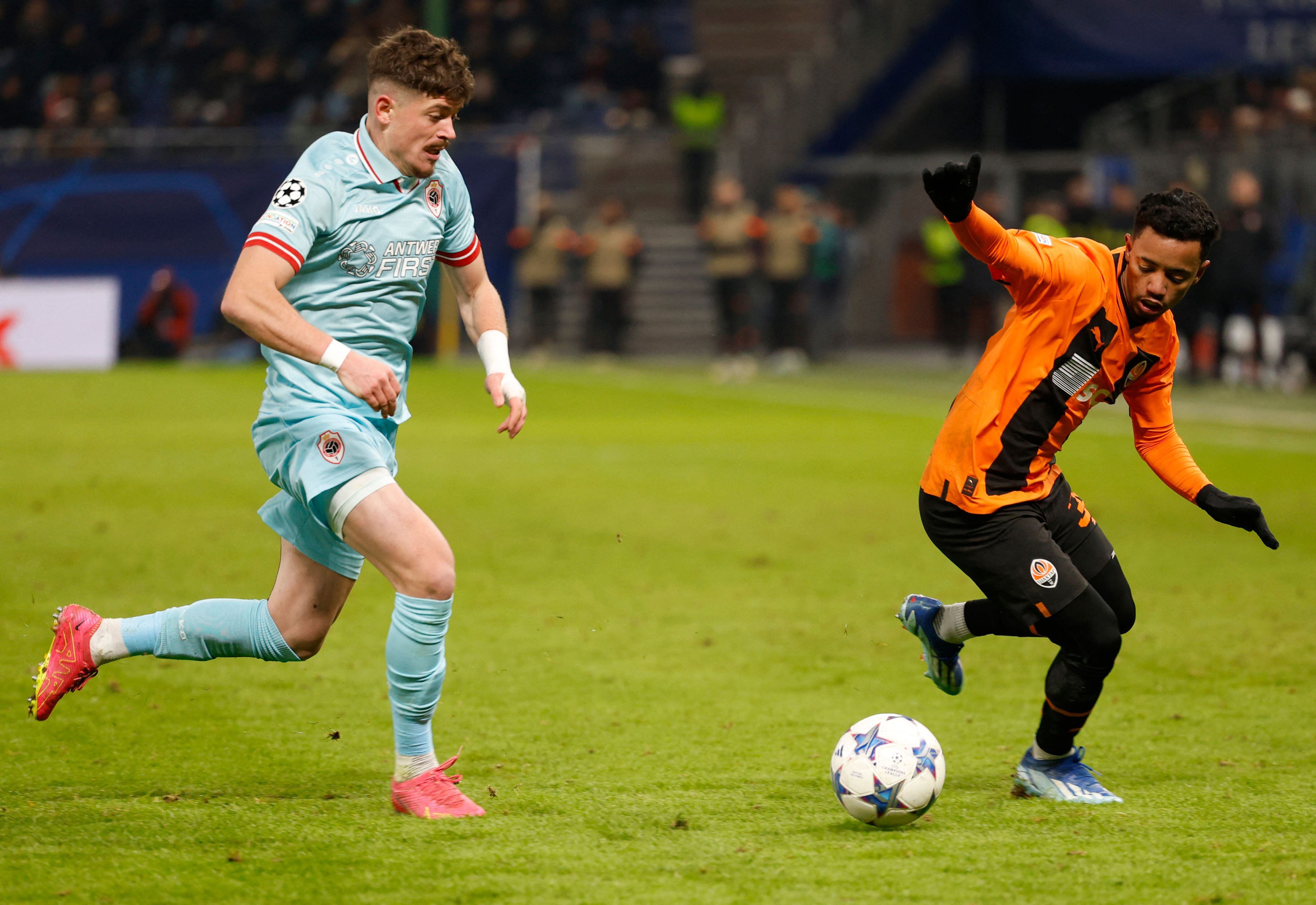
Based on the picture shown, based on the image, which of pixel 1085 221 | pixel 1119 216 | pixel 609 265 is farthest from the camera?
pixel 609 265

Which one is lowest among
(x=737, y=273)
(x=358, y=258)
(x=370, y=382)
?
(x=737, y=273)

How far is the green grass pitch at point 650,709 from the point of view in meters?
3.85

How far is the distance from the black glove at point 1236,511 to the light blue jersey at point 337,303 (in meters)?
2.35

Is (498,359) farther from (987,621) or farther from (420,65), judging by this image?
(987,621)

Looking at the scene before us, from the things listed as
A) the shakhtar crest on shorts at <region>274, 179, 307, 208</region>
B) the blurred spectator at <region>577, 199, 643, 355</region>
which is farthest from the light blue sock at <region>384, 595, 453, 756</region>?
the blurred spectator at <region>577, 199, 643, 355</region>

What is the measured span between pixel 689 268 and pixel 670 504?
1551cm

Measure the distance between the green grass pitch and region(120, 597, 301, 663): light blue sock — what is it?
1.23 feet

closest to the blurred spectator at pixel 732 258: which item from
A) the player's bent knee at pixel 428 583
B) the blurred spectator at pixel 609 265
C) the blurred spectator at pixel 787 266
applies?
the blurred spectator at pixel 787 266

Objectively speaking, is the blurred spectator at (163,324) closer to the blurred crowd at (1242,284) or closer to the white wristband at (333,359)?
the blurred crowd at (1242,284)

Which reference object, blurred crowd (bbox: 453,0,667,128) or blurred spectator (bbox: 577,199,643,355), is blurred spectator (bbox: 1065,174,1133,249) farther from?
blurred crowd (bbox: 453,0,667,128)

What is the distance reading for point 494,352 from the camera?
4695 millimetres

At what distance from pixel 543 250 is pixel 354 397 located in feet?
62.3

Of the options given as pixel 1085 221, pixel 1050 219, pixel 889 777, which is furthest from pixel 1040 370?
pixel 1050 219

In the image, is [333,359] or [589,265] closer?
[333,359]
